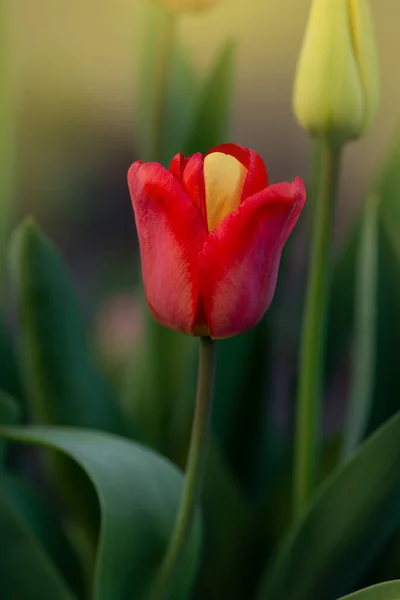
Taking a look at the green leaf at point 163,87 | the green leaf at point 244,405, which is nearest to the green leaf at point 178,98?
the green leaf at point 163,87

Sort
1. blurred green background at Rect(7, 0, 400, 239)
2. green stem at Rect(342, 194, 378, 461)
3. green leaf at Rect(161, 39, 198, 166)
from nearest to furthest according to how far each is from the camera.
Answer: green stem at Rect(342, 194, 378, 461)
green leaf at Rect(161, 39, 198, 166)
blurred green background at Rect(7, 0, 400, 239)

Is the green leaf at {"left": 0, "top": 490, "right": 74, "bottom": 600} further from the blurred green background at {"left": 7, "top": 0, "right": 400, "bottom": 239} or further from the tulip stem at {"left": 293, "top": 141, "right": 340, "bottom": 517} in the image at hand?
the blurred green background at {"left": 7, "top": 0, "right": 400, "bottom": 239}

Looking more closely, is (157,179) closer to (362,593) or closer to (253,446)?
(362,593)

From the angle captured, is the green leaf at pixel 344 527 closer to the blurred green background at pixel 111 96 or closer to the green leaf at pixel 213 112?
the green leaf at pixel 213 112

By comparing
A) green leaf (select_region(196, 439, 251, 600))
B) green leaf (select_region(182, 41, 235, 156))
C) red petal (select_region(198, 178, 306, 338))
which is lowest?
green leaf (select_region(196, 439, 251, 600))

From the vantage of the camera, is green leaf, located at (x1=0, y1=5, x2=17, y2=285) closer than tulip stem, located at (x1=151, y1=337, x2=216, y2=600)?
No

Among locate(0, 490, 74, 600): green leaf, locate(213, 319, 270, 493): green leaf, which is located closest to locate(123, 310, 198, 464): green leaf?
locate(213, 319, 270, 493): green leaf

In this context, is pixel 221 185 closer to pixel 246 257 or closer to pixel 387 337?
pixel 246 257
